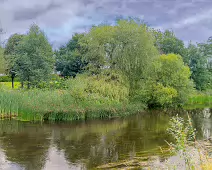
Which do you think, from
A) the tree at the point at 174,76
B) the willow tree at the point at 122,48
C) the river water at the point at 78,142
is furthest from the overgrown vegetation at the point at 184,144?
the tree at the point at 174,76

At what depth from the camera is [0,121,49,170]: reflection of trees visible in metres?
10.4

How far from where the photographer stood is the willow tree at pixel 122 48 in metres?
23.8

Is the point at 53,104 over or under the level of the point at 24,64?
under

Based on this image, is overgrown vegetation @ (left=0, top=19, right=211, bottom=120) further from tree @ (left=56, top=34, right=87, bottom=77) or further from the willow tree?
tree @ (left=56, top=34, right=87, bottom=77)

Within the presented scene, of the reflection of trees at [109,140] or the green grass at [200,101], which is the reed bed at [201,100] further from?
the reflection of trees at [109,140]

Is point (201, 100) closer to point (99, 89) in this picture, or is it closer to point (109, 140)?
point (99, 89)

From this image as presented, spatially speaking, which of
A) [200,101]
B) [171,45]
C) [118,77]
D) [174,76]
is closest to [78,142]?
[118,77]

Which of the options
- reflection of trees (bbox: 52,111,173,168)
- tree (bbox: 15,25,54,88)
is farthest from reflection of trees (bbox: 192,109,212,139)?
tree (bbox: 15,25,54,88)

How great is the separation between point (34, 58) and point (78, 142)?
1843 centimetres

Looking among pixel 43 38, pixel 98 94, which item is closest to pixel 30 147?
pixel 98 94

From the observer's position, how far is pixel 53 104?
18.9 m

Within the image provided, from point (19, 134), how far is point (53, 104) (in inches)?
167

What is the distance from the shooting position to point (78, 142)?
13.6 meters

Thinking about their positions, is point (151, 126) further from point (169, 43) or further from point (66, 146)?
point (169, 43)
